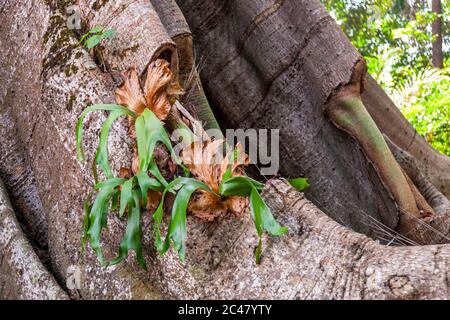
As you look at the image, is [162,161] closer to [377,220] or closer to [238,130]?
[238,130]

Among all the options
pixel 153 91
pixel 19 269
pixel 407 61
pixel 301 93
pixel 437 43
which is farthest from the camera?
pixel 437 43

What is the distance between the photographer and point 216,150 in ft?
6.98

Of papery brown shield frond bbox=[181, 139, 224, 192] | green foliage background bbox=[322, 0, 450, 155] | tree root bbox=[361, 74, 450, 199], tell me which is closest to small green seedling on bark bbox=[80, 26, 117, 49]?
papery brown shield frond bbox=[181, 139, 224, 192]

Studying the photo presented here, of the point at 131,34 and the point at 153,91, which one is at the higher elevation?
the point at 131,34

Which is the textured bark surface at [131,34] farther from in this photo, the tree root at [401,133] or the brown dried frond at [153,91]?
the tree root at [401,133]

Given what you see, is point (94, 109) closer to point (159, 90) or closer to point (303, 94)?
point (159, 90)

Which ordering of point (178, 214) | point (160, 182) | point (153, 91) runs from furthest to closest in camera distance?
point (153, 91), point (160, 182), point (178, 214)

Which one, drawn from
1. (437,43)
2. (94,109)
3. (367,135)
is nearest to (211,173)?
(94,109)

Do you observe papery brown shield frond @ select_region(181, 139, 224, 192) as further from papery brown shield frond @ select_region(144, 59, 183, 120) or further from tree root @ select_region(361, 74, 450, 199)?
tree root @ select_region(361, 74, 450, 199)

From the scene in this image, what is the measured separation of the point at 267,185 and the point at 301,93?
1.28 m

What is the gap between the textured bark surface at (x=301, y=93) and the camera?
3357mm

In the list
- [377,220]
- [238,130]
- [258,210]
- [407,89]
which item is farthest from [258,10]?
[407,89]

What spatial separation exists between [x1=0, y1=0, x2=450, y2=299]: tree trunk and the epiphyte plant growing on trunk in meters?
0.09

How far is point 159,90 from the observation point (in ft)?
7.24
